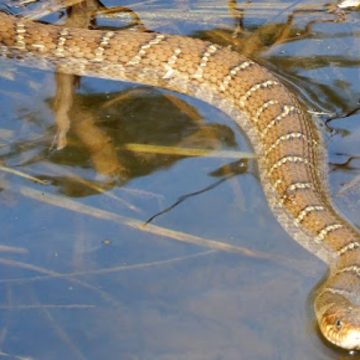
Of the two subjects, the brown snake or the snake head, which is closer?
the snake head

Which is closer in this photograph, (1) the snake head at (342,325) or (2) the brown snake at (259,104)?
(1) the snake head at (342,325)

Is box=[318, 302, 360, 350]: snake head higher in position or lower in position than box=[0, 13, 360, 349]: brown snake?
higher

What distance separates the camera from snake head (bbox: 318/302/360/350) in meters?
5.84

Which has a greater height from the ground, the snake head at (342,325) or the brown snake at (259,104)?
the snake head at (342,325)

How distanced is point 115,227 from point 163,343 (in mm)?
1124

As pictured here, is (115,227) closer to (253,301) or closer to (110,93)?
(253,301)

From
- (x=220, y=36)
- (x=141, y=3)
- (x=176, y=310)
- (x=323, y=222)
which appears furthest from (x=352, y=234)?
(x=141, y=3)

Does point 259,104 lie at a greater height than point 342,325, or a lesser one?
lesser

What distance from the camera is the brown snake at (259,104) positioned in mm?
6465

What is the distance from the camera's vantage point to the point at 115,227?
688 centimetres

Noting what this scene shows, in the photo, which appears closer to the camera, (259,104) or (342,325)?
(342,325)

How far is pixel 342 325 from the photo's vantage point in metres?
5.89

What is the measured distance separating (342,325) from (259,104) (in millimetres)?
2702

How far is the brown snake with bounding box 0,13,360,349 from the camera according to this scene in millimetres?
6465
